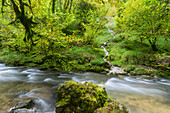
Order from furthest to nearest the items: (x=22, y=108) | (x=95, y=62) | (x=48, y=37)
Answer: (x=95, y=62)
(x=48, y=37)
(x=22, y=108)

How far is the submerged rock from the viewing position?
8.40ft

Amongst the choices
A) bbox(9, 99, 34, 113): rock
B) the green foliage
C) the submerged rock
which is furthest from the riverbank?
the submerged rock

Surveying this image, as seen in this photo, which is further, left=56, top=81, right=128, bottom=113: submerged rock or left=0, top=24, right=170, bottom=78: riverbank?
left=0, top=24, right=170, bottom=78: riverbank

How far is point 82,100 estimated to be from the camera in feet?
8.69

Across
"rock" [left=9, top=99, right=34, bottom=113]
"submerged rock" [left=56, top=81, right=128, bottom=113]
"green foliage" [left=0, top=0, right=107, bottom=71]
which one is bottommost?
"rock" [left=9, top=99, right=34, bottom=113]

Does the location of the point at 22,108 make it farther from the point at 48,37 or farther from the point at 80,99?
the point at 48,37

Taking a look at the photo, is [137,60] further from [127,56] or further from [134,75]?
[134,75]

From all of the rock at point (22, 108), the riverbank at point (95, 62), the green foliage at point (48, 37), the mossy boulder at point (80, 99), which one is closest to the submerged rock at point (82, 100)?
the mossy boulder at point (80, 99)

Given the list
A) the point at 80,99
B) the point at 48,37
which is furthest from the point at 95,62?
the point at 80,99

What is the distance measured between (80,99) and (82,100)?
68 mm

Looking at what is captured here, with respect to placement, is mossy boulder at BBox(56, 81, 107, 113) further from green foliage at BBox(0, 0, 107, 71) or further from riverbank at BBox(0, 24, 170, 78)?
riverbank at BBox(0, 24, 170, 78)

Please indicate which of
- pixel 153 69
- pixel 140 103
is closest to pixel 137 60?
pixel 153 69

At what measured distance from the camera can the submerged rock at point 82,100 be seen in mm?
2561

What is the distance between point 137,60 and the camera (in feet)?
30.9
